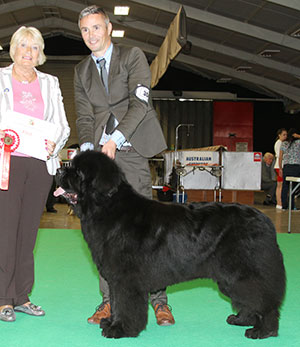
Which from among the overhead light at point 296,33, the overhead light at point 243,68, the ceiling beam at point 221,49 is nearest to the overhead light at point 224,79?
the overhead light at point 243,68

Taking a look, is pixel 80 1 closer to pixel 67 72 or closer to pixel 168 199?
pixel 67 72

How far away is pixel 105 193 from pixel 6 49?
61.6 ft

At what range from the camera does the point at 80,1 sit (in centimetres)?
1519

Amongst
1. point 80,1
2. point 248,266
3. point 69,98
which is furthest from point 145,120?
point 69,98

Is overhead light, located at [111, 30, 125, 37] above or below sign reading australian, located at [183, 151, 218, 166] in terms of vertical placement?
above

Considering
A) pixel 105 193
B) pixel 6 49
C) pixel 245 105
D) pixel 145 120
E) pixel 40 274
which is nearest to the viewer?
pixel 105 193

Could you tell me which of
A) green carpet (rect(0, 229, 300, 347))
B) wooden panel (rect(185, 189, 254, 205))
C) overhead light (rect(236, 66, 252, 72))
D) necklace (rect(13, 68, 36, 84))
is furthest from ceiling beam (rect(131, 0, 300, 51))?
necklace (rect(13, 68, 36, 84))

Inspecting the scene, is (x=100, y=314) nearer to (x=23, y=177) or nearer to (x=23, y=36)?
(x=23, y=177)

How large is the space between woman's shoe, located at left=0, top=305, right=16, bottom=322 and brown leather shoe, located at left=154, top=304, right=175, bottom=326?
969mm

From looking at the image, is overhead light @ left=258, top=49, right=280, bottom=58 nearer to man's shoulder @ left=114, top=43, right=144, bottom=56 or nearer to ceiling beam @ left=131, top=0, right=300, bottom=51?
ceiling beam @ left=131, top=0, right=300, bottom=51

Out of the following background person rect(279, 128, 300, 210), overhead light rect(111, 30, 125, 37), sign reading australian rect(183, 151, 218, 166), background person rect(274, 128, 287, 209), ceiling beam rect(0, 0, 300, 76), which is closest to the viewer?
background person rect(279, 128, 300, 210)

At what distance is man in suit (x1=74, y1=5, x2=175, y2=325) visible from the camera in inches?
116

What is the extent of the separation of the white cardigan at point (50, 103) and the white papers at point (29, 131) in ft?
0.24

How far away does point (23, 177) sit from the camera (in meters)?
2.99
